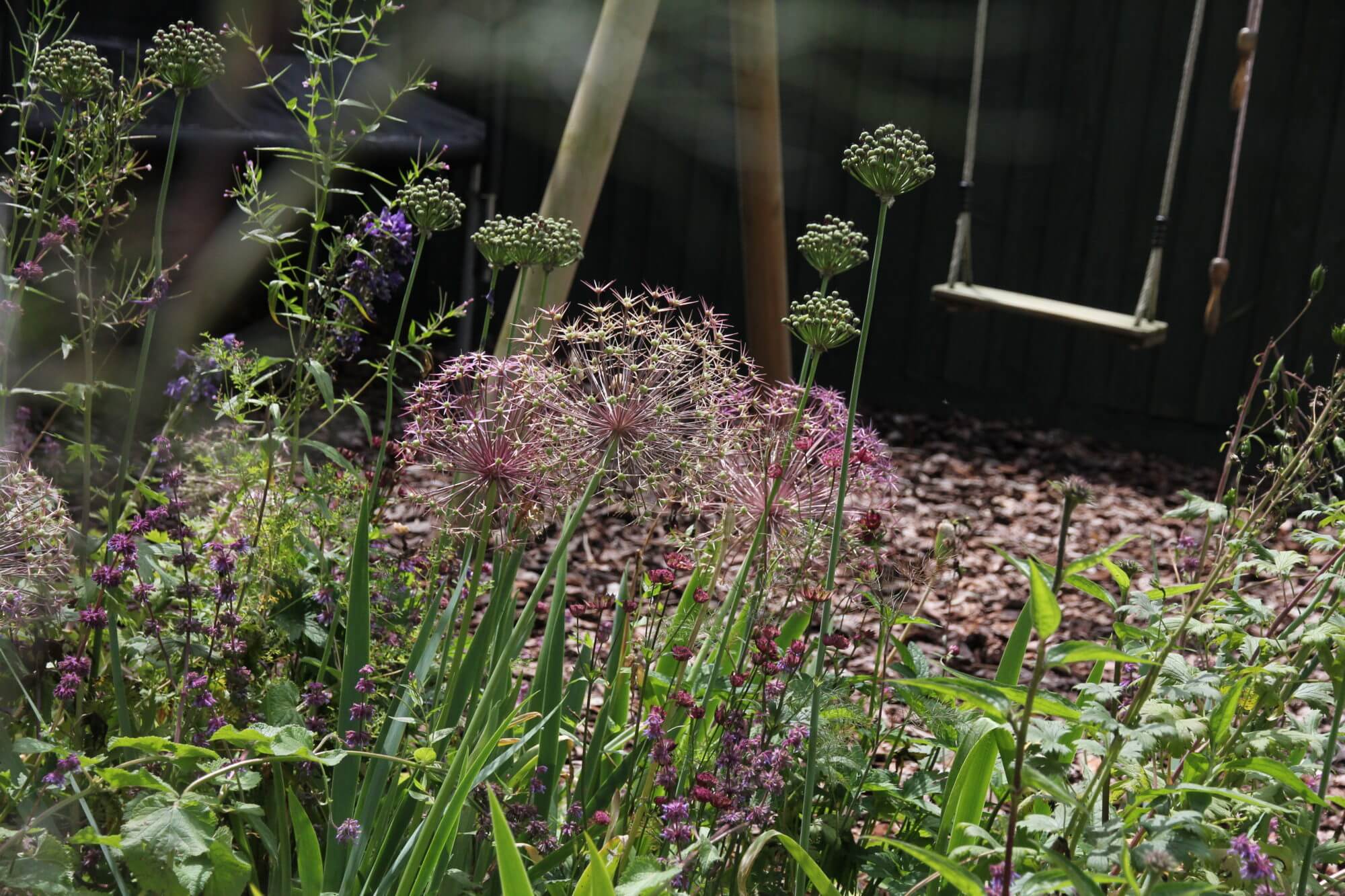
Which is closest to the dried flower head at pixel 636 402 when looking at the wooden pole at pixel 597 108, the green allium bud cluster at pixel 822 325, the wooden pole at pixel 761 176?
the green allium bud cluster at pixel 822 325

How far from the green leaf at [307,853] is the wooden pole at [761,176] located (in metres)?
3.42

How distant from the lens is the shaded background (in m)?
6.44

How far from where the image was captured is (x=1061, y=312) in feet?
15.7

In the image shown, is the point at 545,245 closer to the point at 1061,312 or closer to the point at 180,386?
the point at 180,386

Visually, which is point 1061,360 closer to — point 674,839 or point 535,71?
point 535,71

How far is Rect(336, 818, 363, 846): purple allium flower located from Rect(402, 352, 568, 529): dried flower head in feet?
1.26

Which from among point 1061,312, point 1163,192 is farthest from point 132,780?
point 1163,192

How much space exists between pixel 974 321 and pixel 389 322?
3474 mm

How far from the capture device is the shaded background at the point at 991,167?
6.44 meters

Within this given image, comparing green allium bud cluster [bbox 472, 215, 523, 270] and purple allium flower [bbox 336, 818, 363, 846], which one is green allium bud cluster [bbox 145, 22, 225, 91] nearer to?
green allium bud cluster [bbox 472, 215, 523, 270]

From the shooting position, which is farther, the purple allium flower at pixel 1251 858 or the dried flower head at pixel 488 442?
the dried flower head at pixel 488 442

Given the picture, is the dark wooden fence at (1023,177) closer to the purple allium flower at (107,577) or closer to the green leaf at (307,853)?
the purple allium flower at (107,577)

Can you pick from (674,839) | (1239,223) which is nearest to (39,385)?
(674,839)

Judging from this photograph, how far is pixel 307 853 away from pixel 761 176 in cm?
362
